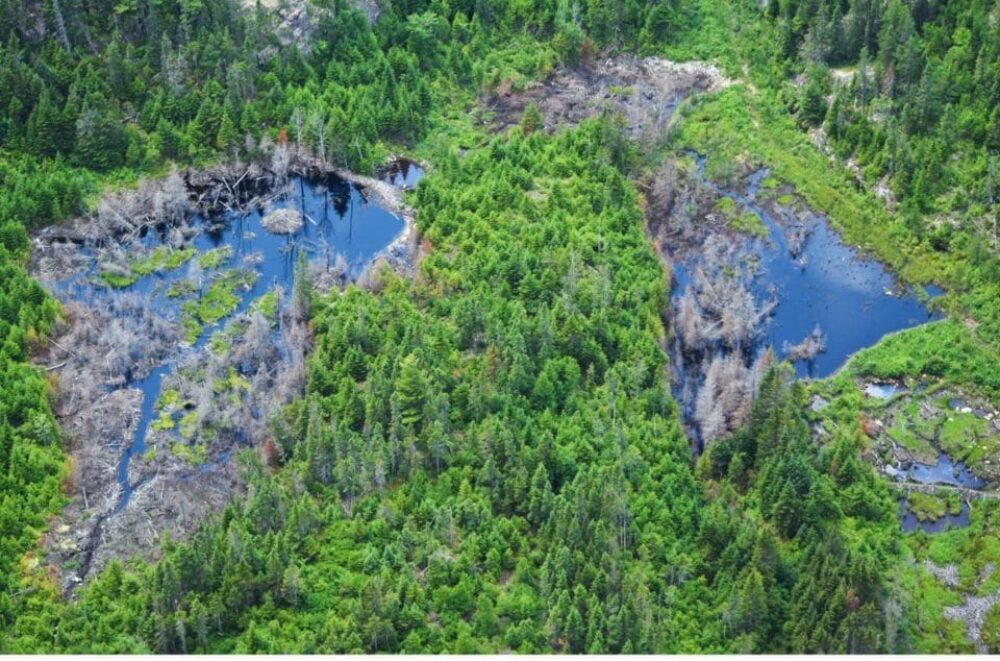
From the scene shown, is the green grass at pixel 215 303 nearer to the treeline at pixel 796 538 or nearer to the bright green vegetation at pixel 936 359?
the treeline at pixel 796 538

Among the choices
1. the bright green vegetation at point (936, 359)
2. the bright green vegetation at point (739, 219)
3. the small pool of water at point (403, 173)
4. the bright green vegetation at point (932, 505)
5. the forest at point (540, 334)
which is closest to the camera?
the forest at point (540, 334)

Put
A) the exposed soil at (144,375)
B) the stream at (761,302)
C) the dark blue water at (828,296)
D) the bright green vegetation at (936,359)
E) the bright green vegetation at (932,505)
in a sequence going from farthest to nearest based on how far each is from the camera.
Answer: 1. the dark blue water at (828,296)
2. the bright green vegetation at (936,359)
3. the stream at (761,302)
4. the bright green vegetation at (932,505)
5. the exposed soil at (144,375)

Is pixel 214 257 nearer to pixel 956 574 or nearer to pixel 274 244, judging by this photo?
pixel 274 244

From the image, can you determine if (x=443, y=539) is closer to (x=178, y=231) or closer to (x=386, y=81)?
(x=178, y=231)

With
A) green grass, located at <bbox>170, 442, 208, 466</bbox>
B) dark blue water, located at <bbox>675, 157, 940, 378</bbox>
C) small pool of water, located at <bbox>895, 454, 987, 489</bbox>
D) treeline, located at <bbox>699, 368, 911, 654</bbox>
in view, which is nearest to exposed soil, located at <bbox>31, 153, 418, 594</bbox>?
green grass, located at <bbox>170, 442, 208, 466</bbox>

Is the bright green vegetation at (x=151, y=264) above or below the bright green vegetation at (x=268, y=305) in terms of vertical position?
above

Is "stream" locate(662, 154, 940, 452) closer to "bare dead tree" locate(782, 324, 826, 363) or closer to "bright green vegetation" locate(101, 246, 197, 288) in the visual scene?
"bare dead tree" locate(782, 324, 826, 363)

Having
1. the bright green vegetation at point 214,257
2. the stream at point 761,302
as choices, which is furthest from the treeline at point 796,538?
the bright green vegetation at point 214,257

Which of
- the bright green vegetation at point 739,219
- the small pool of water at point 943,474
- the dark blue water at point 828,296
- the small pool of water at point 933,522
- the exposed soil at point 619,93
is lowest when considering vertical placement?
the small pool of water at point 933,522

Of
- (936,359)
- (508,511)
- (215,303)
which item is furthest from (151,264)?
(936,359)
